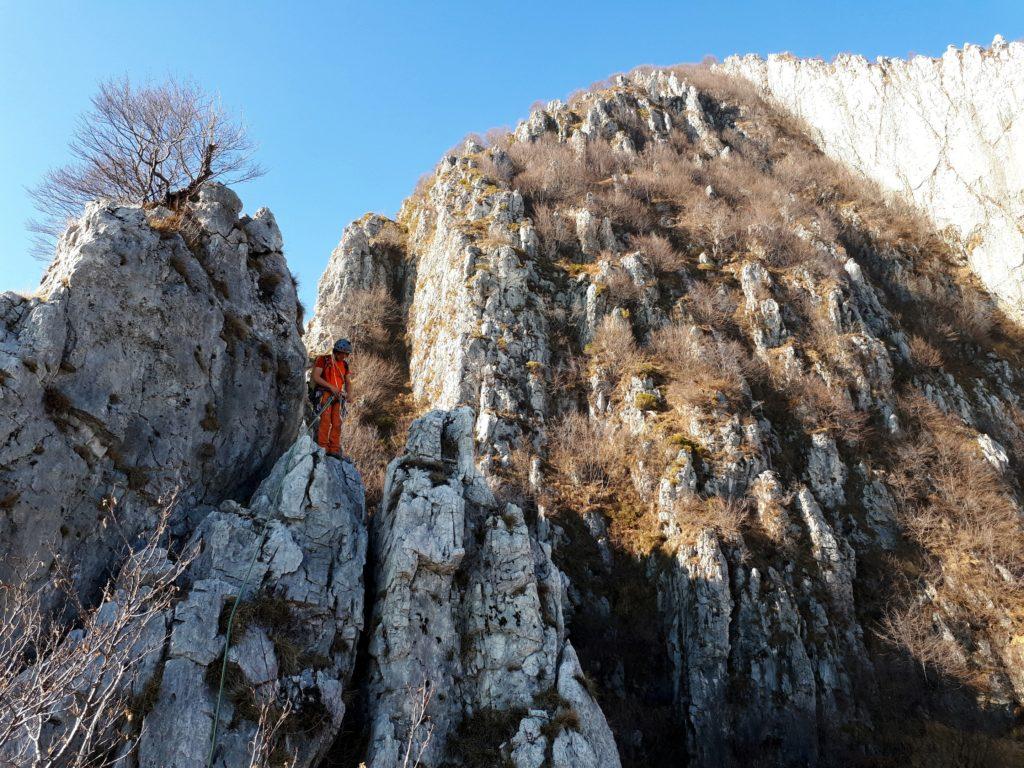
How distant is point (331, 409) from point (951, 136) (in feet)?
155

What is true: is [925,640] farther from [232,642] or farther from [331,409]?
[232,642]

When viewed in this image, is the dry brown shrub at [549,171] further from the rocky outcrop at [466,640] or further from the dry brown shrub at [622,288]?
the rocky outcrop at [466,640]

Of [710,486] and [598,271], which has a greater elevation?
[598,271]

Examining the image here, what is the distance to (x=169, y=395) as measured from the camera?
34.7ft

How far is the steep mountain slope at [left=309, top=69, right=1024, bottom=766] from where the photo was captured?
13.1m

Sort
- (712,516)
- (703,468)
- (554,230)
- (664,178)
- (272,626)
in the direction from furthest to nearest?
(664,178) < (554,230) < (703,468) < (712,516) < (272,626)

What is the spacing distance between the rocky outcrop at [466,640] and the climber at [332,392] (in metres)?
1.65

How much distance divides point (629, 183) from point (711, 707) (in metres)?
34.0

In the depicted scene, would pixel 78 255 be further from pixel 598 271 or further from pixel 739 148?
pixel 739 148

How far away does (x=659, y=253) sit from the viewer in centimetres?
3334

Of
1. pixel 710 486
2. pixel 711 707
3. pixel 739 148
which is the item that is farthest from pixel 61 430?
pixel 739 148

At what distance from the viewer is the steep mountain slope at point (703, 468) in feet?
43.1

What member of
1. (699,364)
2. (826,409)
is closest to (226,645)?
(699,364)

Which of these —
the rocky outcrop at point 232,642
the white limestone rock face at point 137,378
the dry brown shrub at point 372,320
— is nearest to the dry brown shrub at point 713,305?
the dry brown shrub at point 372,320
